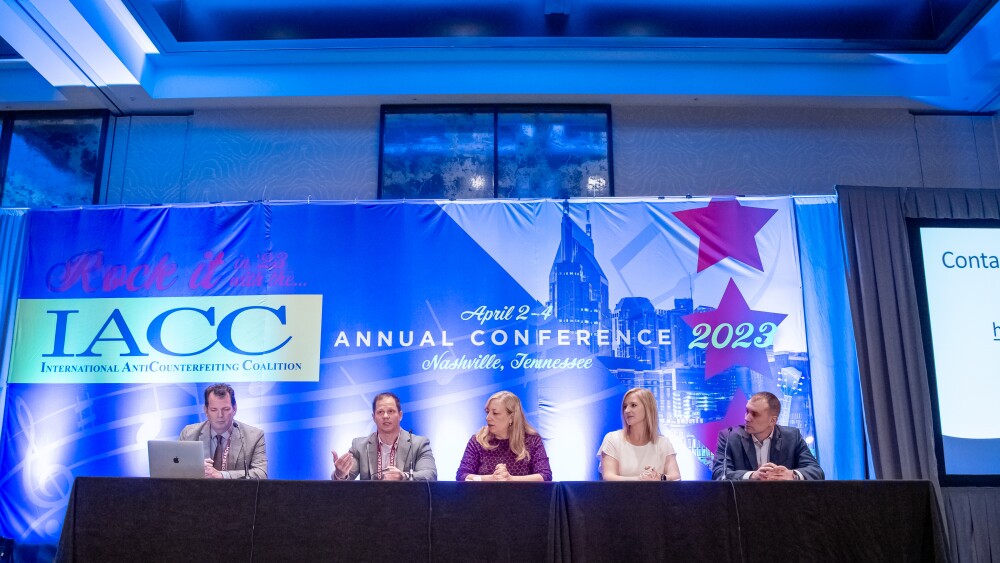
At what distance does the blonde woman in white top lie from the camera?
12.7 ft

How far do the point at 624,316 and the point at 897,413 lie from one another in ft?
6.04

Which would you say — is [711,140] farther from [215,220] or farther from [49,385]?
[49,385]

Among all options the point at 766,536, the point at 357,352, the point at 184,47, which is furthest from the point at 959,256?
the point at 184,47

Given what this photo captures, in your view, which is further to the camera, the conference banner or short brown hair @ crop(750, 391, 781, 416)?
the conference banner

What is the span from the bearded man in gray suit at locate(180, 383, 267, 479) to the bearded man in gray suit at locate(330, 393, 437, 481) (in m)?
0.57

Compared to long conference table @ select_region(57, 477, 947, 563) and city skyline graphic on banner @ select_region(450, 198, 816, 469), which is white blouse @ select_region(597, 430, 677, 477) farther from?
long conference table @ select_region(57, 477, 947, 563)

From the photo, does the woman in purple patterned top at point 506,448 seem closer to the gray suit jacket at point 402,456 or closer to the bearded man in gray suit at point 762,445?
the gray suit jacket at point 402,456

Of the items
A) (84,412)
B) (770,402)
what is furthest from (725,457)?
(84,412)

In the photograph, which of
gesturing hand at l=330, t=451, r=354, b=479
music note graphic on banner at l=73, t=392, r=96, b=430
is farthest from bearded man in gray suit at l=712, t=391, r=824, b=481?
music note graphic on banner at l=73, t=392, r=96, b=430

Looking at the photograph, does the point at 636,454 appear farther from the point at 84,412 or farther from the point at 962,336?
the point at 84,412

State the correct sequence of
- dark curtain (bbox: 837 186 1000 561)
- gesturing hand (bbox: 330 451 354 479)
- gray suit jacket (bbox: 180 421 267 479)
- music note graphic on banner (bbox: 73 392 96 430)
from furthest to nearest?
music note graphic on banner (bbox: 73 392 96 430) → dark curtain (bbox: 837 186 1000 561) → gray suit jacket (bbox: 180 421 267 479) → gesturing hand (bbox: 330 451 354 479)

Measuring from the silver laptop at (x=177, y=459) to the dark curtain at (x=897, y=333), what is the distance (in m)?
3.98

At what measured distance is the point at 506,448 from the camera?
12.7ft

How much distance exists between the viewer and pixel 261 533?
2.82 meters
